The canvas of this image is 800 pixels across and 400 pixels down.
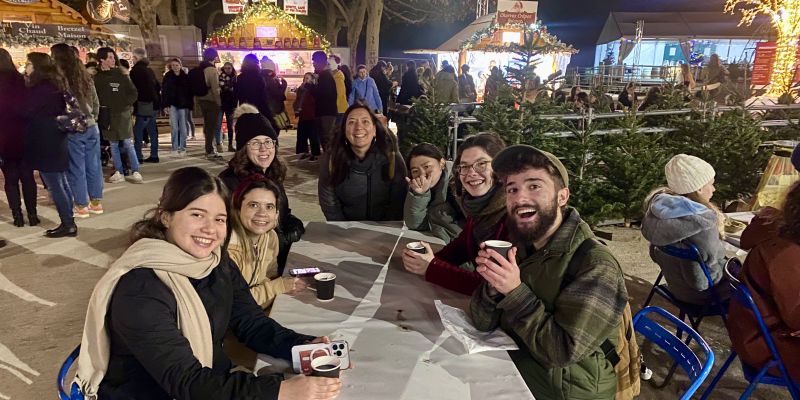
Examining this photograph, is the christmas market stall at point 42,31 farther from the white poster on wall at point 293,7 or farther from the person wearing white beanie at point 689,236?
the person wearing white beanie at point 689,236

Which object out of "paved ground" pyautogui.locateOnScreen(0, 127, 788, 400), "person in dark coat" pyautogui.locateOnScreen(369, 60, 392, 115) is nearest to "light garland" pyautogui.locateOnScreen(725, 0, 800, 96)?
"person in dark coat" pyautogui.locateOnScreen(369, 60, 392, 115)

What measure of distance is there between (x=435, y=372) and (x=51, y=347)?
118 inches

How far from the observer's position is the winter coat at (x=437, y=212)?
3.31 metres

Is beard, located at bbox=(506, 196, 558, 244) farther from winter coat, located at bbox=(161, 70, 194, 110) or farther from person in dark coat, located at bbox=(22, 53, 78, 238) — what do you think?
winter coat, located at bbox=(161, 70, 194, 110)

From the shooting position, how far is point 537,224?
189cm

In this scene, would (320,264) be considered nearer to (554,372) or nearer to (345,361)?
(345,361)

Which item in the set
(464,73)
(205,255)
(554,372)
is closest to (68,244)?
(205,255)

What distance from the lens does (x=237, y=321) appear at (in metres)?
2.13

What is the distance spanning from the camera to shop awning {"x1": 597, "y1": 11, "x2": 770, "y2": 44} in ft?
81.0

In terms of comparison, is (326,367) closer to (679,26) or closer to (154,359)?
(154,359)

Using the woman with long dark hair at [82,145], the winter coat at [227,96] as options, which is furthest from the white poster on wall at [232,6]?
the woman with long dark hair at [82,145]

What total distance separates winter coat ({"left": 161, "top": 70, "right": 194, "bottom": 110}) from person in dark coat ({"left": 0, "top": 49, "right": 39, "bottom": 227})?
159 inches

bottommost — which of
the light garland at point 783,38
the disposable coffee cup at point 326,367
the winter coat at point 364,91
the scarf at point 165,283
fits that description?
the disposable coffee cup at point 326,367

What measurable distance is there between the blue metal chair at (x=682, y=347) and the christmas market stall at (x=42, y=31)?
507 inches
